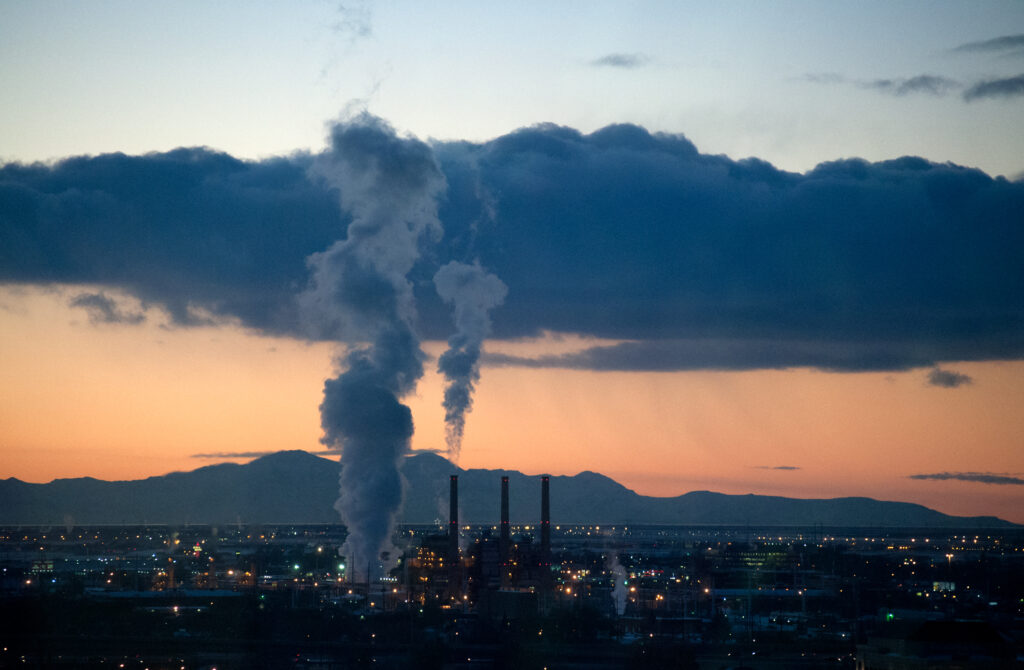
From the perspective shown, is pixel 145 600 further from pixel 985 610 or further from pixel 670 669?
pixel 985 610

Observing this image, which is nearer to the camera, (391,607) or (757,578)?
(391,607)

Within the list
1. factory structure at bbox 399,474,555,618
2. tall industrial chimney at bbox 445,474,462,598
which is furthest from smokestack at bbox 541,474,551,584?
tall industrial chimney at bbox 445,474,462,598

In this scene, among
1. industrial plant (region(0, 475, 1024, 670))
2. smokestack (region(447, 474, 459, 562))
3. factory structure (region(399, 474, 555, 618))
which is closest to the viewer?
industrial plant (region(0, 475, 1024, 670))

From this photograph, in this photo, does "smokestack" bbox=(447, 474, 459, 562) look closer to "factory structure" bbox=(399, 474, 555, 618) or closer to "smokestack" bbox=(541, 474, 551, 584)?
"factory structure" bbox=(399, 474, 555, 618)

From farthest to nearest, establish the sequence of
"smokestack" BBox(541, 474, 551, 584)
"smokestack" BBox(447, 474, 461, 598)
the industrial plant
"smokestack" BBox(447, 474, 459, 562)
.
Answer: "smokestack" BBox(541, 474, 551, 584) < "smokestack" BBox(447, 474, 459, 562) < "smokestack" BBox(447, 474, 461, 598) < the industrial plant

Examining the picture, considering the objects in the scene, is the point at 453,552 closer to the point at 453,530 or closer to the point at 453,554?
the point at 453,554

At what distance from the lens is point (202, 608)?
4168 inches

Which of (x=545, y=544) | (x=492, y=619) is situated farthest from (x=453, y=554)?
(x=492, y=619)

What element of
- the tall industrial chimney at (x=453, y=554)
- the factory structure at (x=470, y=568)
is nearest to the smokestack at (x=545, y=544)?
the factory structure at (x=470, y=568)

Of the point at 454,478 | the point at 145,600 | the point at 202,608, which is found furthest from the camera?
the point at 454,478

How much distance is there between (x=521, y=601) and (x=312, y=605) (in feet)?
58.9

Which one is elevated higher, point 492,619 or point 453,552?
point 453,552

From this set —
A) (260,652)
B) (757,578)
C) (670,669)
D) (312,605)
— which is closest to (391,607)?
(312,605)

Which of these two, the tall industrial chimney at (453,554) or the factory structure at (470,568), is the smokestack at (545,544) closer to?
the factory structure at (470,568)
